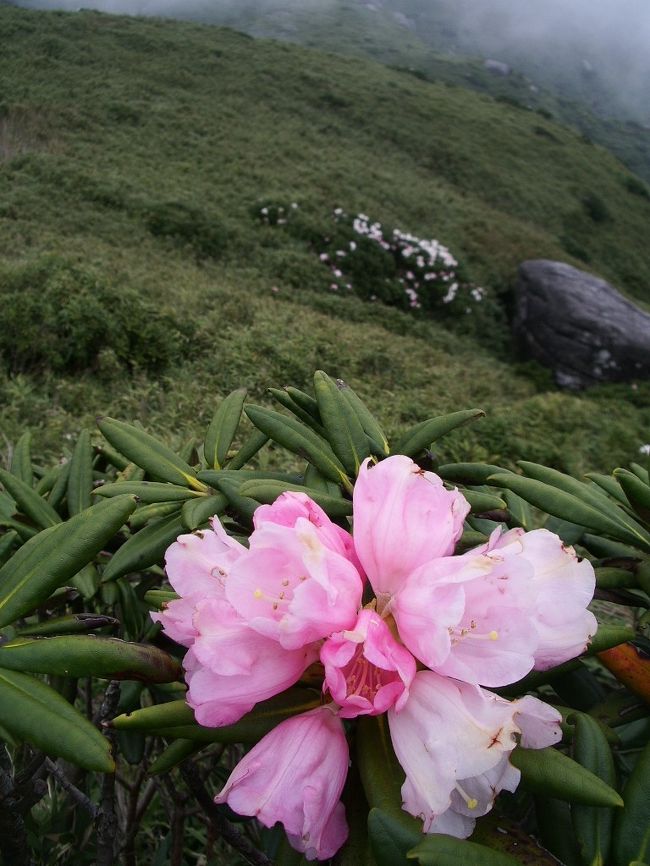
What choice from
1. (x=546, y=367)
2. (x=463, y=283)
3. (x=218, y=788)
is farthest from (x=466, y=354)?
(x=218, y=788)

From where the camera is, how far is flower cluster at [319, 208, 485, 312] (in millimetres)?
9523

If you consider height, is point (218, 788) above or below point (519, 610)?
below

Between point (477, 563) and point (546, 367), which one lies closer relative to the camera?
point (477, 563)

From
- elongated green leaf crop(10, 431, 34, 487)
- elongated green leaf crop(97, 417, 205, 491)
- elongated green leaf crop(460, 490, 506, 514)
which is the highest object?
elongated green leaf crop(460, 490, 506, 514)

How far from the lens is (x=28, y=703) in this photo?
1.77 feet

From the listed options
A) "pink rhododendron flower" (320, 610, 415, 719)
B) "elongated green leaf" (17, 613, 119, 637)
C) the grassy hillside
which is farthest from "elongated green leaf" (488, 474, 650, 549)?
the grassy hillside

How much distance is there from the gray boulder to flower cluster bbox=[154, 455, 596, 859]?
9070mm

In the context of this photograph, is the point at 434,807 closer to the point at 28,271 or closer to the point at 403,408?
the point at 403,408

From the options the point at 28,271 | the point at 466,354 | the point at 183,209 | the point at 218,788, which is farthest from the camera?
the point at 183,209

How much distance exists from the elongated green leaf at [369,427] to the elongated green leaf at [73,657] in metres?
0.49

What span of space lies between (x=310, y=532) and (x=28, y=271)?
17.5 feet

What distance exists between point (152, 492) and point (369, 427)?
335mm

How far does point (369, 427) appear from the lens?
3.36ft

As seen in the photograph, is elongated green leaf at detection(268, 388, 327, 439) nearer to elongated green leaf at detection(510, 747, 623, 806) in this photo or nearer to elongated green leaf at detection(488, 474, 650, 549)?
elongated green leaf at detection(488, 474, 650, 549)
